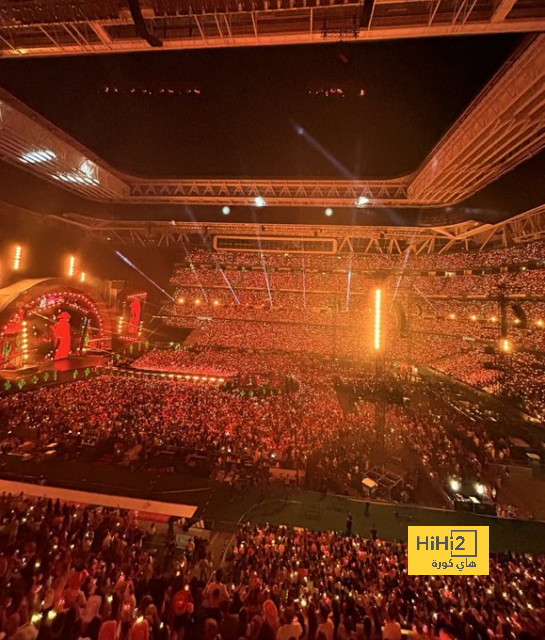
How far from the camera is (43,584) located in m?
4.58

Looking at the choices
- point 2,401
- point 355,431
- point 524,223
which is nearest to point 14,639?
point 355,431

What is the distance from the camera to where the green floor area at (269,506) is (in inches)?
293

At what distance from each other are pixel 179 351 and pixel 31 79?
1680 cm

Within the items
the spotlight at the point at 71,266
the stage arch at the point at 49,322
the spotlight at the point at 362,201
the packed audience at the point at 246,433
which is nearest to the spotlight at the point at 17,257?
the stage arch at the point at 49,322

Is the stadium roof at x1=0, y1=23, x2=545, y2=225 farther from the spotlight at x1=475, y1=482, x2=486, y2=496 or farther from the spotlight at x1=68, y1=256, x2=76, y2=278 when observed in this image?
the spotlight at x1=475, y1=482, x2=486, y2=496

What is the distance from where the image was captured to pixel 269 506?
7.93m

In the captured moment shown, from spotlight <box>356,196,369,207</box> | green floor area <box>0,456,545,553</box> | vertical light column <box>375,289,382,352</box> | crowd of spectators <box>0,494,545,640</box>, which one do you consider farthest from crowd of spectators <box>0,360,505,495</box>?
spotlight <box>356,196,369,207</box>

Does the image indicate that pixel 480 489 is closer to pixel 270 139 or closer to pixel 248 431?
pixel 248 431

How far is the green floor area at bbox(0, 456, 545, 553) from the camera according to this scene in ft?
24.4

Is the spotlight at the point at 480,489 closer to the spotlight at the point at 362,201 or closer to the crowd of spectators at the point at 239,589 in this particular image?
the crowd of spectators at the point at 239,589

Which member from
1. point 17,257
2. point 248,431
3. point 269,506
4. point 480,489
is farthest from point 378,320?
point 17,257

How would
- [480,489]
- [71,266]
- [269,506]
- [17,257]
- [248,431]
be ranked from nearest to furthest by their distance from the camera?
[269,506], [480,489], [248,431], [17,257], [71,266]

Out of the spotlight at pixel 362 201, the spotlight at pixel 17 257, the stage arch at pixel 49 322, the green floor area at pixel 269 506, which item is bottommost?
the green floor area at pixel 269 506

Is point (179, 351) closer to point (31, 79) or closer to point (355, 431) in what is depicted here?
point (355, 431)
